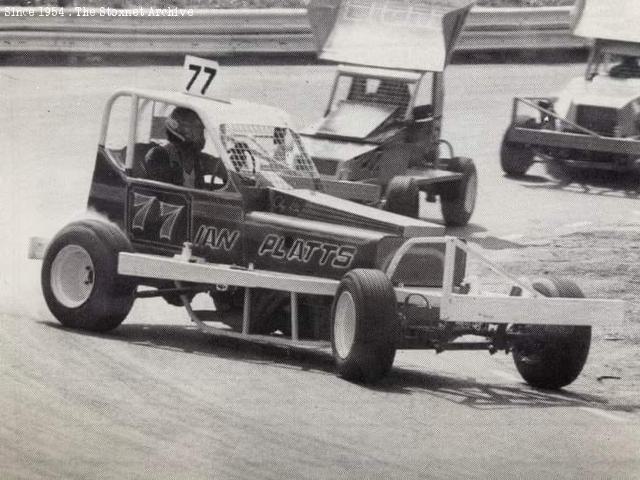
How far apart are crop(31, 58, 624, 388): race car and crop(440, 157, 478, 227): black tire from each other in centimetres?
531

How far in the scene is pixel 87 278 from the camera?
11406 millimetres

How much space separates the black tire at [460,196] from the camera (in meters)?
17.6

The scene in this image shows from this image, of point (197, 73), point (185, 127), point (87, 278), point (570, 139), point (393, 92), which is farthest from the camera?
point (570, 139)

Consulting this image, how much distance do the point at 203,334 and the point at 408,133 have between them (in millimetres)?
6011

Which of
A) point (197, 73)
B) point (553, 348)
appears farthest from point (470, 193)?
point (553, 348)

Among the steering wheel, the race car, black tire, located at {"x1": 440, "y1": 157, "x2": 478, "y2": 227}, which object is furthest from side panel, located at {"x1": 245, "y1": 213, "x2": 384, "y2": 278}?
black tire, located at {"x1": 440, "y1": 157, "x2": 478, "y2": 227}

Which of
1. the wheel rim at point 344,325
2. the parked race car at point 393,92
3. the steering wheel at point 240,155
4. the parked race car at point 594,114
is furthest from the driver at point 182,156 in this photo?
the parked race car at point 594,114

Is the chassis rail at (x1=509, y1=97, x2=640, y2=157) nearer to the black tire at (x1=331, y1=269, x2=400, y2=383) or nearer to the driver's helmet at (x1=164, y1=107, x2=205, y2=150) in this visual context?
the driver's helmet at (x1=164, y1=107, x2=205, y2=150)

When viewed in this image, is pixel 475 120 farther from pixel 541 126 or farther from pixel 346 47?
pixel 346 47

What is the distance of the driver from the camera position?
462 inches

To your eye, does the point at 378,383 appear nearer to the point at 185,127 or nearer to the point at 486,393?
the point at 486,393

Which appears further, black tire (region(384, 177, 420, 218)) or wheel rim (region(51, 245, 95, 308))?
black tire (region(384, 177, 420, 218))

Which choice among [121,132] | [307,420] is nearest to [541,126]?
[121,132]

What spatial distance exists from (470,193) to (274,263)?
699 centimetres
